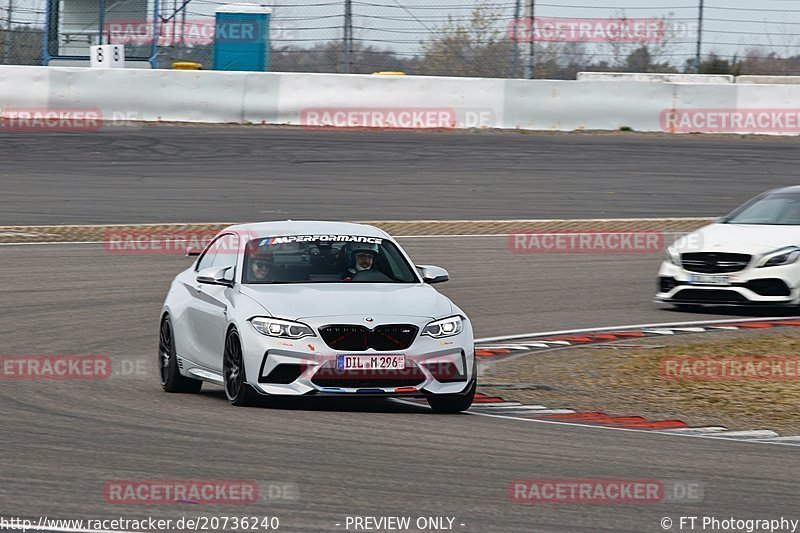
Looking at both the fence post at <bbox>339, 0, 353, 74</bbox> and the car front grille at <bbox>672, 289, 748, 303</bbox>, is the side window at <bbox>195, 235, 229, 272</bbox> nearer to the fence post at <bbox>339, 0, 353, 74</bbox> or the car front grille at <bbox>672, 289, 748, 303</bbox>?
the car front grille at <bbox>672, 289, 748, 303</bbox>

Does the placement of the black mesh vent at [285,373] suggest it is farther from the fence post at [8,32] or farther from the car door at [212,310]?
the fence post at [8,32]

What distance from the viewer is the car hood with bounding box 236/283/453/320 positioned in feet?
31.6

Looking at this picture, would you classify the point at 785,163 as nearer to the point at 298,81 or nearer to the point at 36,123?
the point at 298,81

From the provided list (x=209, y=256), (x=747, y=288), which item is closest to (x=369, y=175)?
(x=747, y=288)

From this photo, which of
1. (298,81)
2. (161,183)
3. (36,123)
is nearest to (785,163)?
(298,81)

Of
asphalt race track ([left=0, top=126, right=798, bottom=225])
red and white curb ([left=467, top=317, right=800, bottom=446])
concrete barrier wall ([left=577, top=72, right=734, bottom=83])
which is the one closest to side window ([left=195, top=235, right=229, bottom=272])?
red and white curb ([left=467, top=317, right=800, bottom=446])

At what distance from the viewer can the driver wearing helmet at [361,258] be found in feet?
34.5

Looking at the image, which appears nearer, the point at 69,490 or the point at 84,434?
the point at 69,490

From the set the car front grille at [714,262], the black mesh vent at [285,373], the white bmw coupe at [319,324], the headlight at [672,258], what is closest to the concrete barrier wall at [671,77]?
the headlight at [672,258]

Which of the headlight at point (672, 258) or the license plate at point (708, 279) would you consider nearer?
the license plate at point (708, 279)

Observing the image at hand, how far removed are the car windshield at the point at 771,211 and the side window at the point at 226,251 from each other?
7.80m

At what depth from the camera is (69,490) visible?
6789 mm

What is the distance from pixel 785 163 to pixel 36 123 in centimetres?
1451

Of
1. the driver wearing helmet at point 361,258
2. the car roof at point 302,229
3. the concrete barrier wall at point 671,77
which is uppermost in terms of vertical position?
the concrete barrier wall at point 671,77
